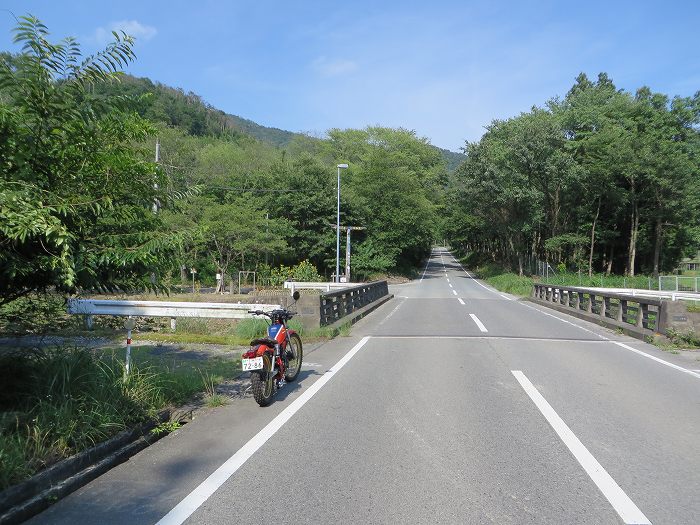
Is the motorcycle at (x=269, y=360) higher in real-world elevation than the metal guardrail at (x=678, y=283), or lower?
higher

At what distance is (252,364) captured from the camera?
634cm

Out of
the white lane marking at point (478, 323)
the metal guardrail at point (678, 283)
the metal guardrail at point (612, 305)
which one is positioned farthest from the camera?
the metal guardrail at point (678, 283)

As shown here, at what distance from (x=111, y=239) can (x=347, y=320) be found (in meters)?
11.7

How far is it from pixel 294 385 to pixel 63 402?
361cm

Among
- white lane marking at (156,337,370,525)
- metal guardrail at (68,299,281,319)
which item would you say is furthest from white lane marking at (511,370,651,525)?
metal guardrail at (68,299,281,319)

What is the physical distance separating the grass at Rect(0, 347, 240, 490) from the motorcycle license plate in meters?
0.82

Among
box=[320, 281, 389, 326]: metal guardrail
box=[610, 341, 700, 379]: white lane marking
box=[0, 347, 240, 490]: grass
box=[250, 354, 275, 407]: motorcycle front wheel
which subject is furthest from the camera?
box=[320, 281, 389, 326]: metal guardrail

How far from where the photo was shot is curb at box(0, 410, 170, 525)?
359 centimetres

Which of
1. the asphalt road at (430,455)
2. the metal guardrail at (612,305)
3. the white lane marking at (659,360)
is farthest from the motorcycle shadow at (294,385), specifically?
the metal guardrail at (612,305)

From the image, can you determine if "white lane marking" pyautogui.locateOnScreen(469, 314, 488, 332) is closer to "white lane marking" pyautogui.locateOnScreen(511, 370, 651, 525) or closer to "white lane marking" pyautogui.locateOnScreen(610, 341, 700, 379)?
"white lane marking" pyautogui.locateOnScreen(610, 341, 700, 379)

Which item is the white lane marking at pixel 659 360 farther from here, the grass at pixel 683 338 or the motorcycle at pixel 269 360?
the motorcycle at pixel 269 360

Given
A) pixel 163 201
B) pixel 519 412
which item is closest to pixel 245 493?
pixel 163 201

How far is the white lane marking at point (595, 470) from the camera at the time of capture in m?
3.80

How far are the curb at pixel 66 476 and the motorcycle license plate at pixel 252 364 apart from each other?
1.30 meters
